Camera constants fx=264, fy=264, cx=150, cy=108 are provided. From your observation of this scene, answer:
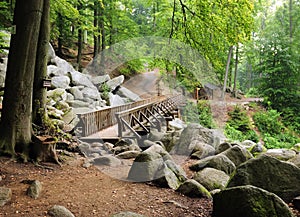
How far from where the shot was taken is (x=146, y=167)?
4.74 m

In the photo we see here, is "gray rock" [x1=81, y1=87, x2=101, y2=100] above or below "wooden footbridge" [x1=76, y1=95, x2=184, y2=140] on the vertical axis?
above

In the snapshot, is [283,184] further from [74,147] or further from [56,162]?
[74,147]

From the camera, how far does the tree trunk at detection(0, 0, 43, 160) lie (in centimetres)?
468

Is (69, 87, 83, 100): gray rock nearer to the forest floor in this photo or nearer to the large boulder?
the forest floor

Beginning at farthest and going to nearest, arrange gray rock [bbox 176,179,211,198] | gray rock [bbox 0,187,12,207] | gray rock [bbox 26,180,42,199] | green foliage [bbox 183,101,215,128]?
green foliage [bbox 183,101,215,128]
gray rock [bbox 176,179,211,198]
gray rock [bbox 26,180,42,199]
gray rock [bbox 0,187,12,207]

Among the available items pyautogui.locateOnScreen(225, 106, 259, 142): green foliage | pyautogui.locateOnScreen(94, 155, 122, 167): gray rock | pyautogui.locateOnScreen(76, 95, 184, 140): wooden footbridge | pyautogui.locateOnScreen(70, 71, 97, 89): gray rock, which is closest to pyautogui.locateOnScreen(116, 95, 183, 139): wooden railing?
pyautogui.locateOnScreen(76, 95, 184, 140): wooden footbridge

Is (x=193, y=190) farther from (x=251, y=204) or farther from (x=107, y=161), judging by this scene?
(x=107, y=161)

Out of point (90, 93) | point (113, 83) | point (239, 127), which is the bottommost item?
point (239, 127)

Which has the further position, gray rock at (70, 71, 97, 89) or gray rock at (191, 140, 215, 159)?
gray rock at (70, 71, 97, 89)

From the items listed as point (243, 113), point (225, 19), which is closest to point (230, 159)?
point (225, 19)

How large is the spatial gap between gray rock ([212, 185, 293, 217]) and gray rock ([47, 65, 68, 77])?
11.4m

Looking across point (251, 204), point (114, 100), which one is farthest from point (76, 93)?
point (251, 204)

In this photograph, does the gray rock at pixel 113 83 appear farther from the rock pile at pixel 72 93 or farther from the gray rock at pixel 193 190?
the gray rock at pixel 193 190

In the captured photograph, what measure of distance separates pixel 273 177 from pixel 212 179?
1216mm
